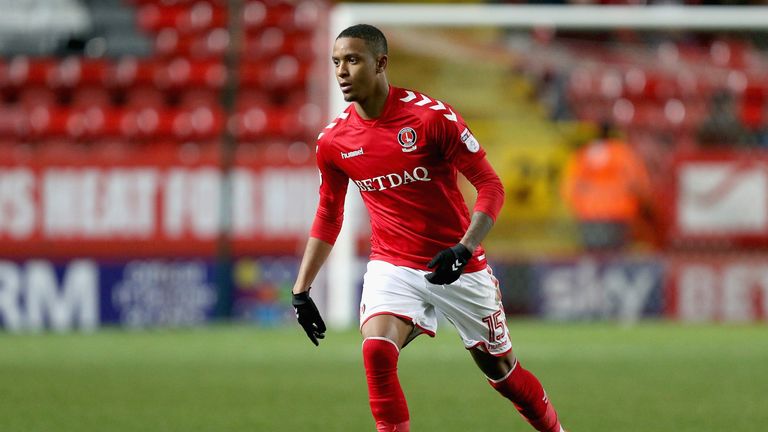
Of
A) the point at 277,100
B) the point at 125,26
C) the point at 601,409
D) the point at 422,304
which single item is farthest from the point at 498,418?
the point at 125,26

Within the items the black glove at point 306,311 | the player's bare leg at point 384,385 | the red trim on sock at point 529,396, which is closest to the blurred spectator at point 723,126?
the red trim on sock at point 529,396

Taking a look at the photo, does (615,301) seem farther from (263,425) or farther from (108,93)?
(263,425)

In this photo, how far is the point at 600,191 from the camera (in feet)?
47.4

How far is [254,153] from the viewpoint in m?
15.2

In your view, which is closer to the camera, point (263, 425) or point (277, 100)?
point (263, 425)

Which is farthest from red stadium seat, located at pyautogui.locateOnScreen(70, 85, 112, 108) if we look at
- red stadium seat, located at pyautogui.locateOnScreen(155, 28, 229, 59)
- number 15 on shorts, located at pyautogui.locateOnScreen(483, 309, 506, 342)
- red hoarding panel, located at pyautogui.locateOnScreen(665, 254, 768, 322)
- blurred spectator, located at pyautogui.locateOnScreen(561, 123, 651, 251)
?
number 15 on shorts, located at pyautogui.locateOnScreen(483, 309, 506, 342)

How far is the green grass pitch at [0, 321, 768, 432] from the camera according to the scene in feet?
22.4

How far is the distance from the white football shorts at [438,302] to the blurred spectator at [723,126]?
32.5 feet

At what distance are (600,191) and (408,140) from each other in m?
9.70

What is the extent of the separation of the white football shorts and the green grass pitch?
4.45 feet

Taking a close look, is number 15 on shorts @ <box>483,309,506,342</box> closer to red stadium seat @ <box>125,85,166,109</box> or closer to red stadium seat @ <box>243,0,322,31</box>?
red stadium seat @ <box>125,85,166,109</box>

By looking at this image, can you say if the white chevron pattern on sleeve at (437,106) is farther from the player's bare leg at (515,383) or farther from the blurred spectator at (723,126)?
the blurred spectator at (723,126)

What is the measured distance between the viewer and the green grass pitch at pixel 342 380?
6816 mm

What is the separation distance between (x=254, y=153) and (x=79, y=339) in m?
3.63
